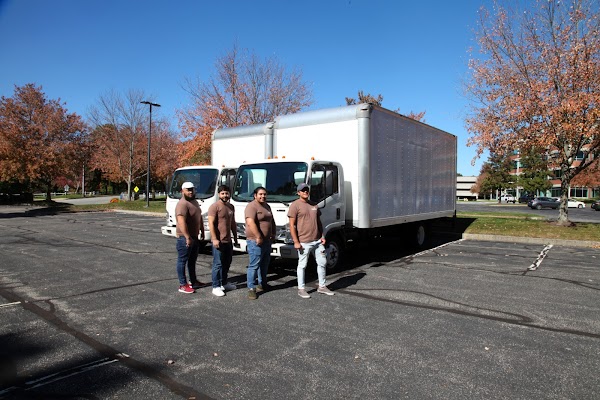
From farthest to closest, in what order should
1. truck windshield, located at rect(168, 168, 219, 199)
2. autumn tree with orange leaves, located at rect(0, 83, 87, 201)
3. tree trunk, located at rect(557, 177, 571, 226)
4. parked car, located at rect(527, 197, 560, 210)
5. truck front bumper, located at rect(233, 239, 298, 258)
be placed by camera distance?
parked car, located at rect(527, 197, 560, 210) < autumn tree with orange leaves, located at rect(0, 83, 87, 201) < tree trunk, located at rect(557, 177, 571, 226) < truck windshield, located at rect(168, 168, 219, 199) < truck front bumper, located at rect(233, 239, 298, 258)

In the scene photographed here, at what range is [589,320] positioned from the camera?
17.2 ft

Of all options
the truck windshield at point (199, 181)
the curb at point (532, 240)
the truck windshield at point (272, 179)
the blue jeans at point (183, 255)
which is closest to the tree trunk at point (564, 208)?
the curb at point (532, 240)

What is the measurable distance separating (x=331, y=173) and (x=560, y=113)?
34.6 ft

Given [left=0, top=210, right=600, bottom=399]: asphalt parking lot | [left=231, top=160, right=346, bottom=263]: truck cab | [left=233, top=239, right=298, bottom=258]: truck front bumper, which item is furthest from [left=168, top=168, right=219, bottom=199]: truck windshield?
[left=233, top=239, right=298, bottom=258]: truck front bumper

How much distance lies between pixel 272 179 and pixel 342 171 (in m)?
1.45

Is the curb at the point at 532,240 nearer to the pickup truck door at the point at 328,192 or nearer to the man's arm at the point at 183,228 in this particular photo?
the pickup truck door at the point at 328,192

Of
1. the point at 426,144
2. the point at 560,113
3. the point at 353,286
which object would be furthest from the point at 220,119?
the point at 353,286

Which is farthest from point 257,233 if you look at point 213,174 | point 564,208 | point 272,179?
point 564,208

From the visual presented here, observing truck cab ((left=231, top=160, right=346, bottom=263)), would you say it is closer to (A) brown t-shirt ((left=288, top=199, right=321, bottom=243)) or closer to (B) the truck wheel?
(B) the truck wheel

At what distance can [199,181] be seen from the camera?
33.9ft

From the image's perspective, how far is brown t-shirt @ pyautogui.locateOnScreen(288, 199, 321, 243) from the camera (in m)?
6.40

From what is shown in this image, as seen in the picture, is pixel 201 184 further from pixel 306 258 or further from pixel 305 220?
pixel 306 258

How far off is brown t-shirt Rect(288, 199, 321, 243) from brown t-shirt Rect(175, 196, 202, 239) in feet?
4.76

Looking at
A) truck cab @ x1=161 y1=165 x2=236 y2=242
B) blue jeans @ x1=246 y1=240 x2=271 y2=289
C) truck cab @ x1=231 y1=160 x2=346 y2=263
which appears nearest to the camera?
blue jeans @ x1=246 y1=240 x2=271 y2=289
